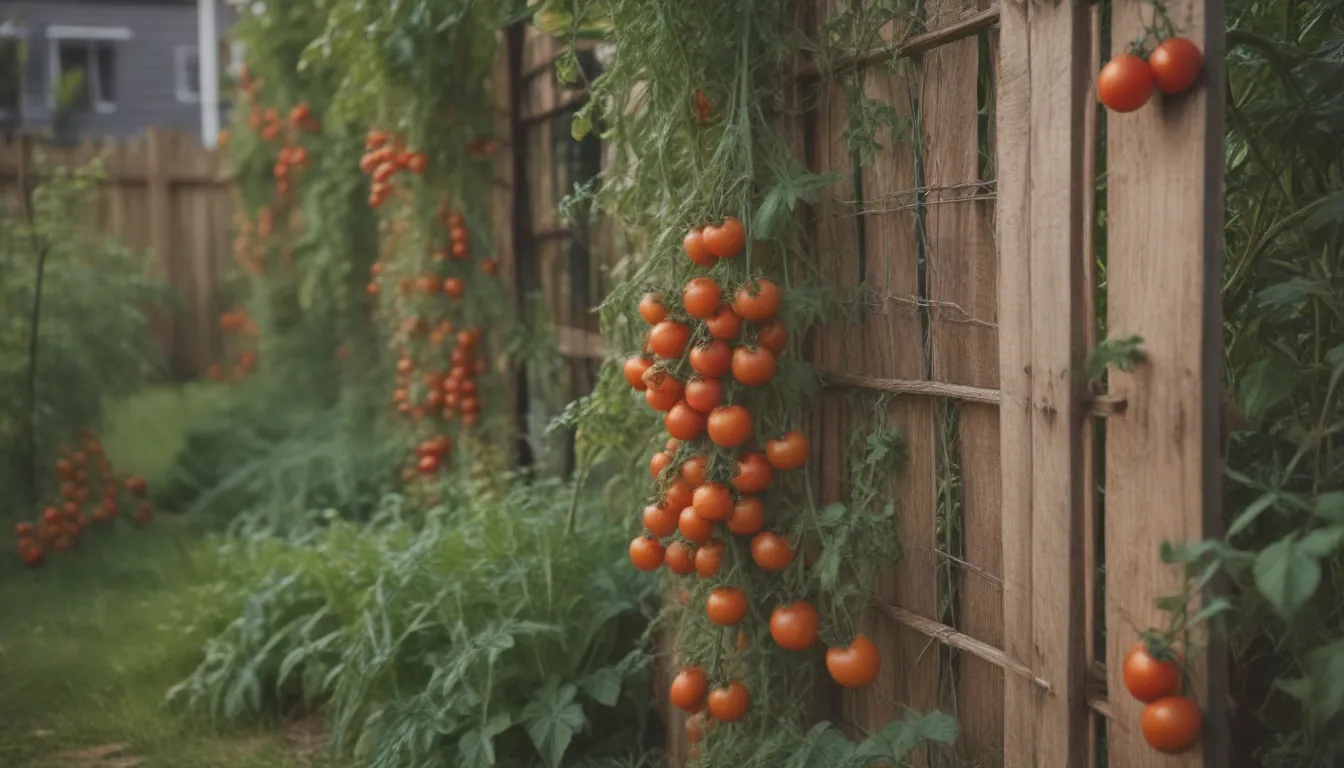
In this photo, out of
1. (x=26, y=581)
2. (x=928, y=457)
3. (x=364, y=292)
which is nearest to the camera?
(x=928, y=457)

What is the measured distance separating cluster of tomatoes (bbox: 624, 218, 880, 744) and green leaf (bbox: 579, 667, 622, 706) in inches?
15.3

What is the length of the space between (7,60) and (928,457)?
4.70 m

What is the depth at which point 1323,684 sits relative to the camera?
1665 millimetres

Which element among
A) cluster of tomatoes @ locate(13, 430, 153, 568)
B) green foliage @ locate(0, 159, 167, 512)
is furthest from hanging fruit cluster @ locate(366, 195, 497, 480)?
green foliage @ locate(0, 159, 167, 512)

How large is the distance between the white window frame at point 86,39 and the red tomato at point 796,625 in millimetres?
15902

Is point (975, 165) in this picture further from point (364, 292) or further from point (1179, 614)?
point (364, 292)

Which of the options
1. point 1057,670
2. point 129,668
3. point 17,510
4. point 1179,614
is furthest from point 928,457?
point 17,510

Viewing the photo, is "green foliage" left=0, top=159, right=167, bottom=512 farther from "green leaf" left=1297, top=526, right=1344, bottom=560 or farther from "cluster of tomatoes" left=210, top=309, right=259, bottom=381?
"green leaf" left=1297, top=526, right=1344, bottom=560

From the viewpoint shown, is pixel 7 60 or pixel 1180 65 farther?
pixel 7 60

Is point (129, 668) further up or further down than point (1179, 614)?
further down

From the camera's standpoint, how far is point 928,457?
7.71ft

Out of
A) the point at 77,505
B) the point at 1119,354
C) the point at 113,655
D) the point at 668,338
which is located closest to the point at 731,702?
the point at 668,338

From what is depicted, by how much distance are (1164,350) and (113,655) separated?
11.0 feet

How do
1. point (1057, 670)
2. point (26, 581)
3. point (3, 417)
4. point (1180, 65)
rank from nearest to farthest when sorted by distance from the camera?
point (1180, 65) < point (1057, 670) < point (26, 581) < point (3, 417)
